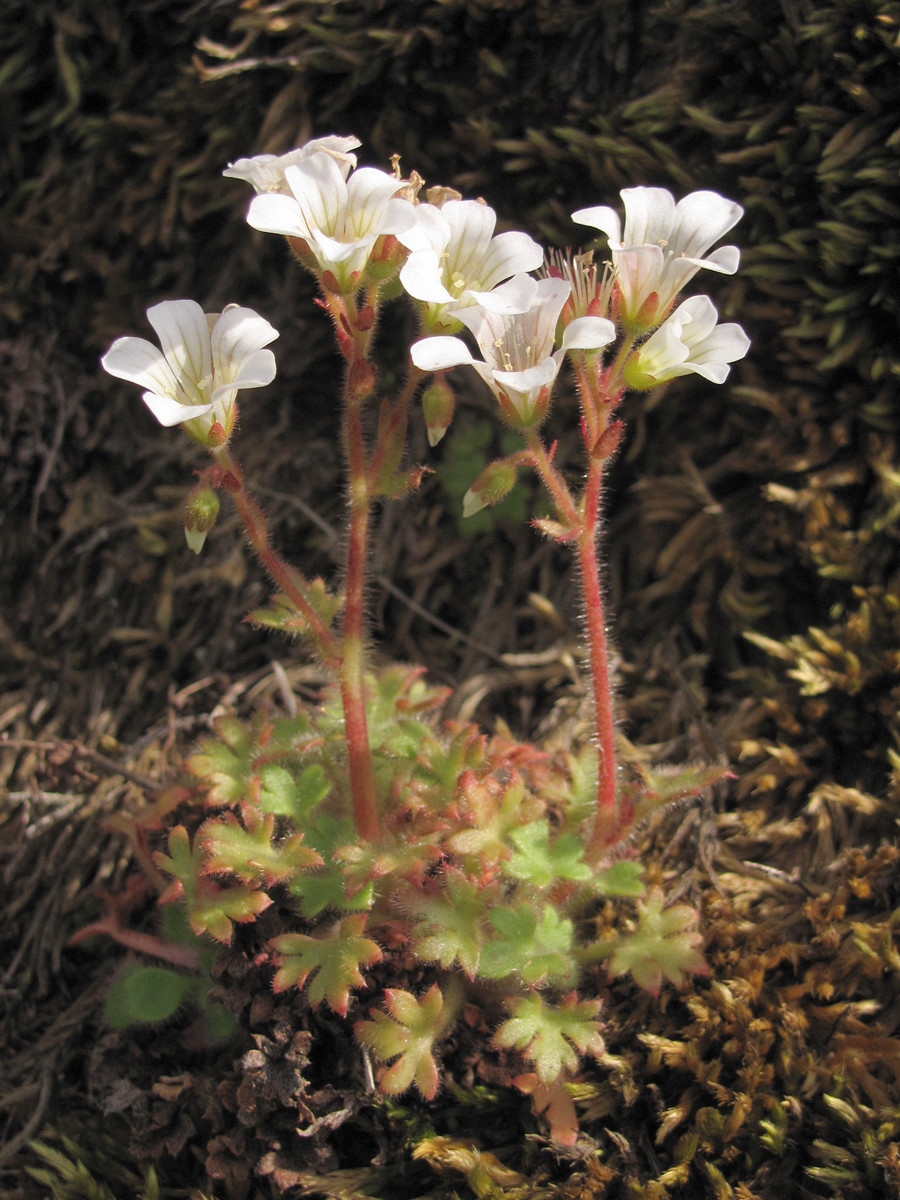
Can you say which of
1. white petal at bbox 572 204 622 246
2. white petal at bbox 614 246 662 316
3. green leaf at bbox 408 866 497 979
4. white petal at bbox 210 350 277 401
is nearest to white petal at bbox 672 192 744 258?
white petal at bbox 614 246 662 316

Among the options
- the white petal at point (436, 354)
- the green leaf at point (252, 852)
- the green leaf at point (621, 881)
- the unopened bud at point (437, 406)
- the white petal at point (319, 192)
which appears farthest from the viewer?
the green leaf at point (621, 881)

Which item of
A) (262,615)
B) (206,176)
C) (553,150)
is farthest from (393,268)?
(206,176)

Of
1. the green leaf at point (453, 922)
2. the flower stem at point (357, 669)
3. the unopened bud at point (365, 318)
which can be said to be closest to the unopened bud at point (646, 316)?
the unopened bud at point (365, 318)

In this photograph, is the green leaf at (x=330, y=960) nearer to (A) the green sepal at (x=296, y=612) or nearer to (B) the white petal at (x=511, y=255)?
(A) the green sepal at (x=296, y=612)

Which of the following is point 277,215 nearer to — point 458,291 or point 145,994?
point 458,291

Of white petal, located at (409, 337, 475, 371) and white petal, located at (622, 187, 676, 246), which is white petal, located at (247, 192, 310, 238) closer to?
white petal, located at (409, 337, 475, 371)

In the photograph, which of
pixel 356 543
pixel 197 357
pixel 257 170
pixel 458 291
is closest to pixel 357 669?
pixel 356 543
